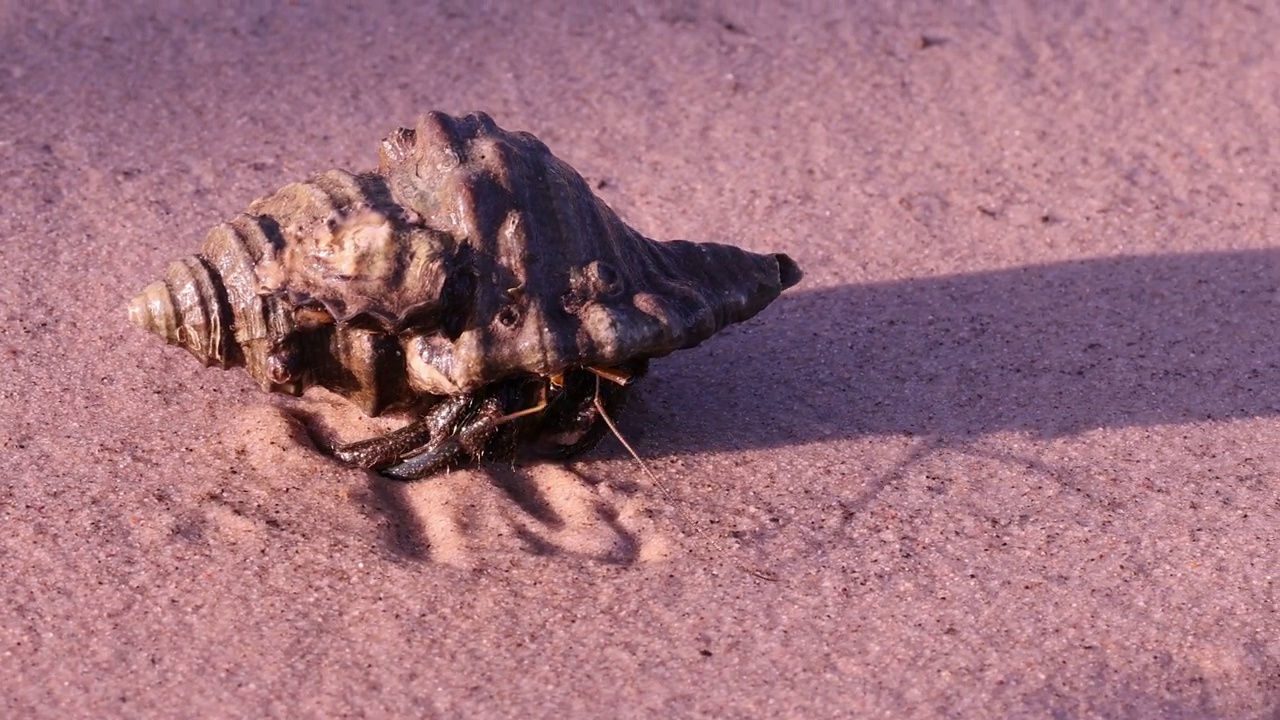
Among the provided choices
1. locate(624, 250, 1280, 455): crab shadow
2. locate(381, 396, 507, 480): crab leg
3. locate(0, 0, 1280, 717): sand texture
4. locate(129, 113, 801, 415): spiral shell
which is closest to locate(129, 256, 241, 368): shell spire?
locate(129, 113, 801, 415): spiral shell

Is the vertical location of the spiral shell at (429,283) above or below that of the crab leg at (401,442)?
above

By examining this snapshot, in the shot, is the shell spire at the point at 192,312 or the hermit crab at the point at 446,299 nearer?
the hermit crab at the point at 446,299

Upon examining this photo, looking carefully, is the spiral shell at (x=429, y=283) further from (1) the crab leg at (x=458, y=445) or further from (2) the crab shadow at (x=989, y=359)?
(2) the crab shadow at (x=989, y=359)

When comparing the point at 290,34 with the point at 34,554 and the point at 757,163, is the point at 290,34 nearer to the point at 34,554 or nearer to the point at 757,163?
the point at 757,163

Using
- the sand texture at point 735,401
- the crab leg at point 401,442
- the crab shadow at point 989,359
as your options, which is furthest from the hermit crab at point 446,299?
the crab shadow at point 989,359

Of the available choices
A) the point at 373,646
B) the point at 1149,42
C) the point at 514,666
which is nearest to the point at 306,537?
the point at 373,646

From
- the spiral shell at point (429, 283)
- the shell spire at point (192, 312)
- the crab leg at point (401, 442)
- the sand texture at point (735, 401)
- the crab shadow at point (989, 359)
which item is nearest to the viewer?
the sand texture at point (735, 401)
